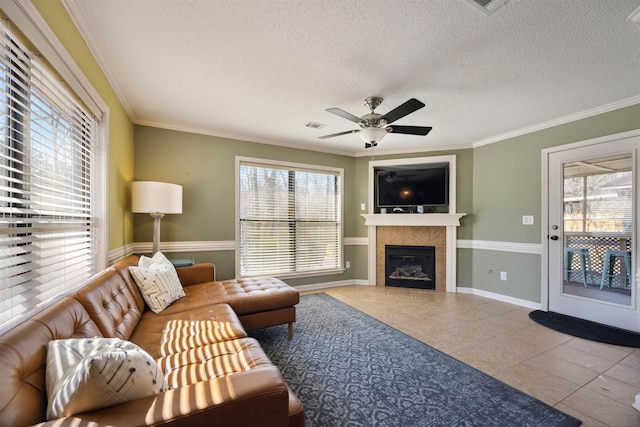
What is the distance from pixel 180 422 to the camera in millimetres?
850

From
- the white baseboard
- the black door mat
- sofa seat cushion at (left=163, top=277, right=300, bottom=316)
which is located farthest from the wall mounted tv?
sofa seat cushion at (left=163, top=277, right=300, bottom=316)

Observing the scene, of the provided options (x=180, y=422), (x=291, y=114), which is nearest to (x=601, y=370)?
(x=180, y=422)

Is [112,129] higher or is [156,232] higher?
[112,129]

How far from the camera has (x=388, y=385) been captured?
1.92 m

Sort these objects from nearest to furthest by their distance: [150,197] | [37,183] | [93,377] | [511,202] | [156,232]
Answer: [93,377] < [37,183] < [150,197] < [156,232] < [511,202]

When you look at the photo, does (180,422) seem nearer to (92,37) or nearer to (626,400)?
(92,37)

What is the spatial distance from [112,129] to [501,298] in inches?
205

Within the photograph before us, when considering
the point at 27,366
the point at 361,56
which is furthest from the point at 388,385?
the point at 361,56

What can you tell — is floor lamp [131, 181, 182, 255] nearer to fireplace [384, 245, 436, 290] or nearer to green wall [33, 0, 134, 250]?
green wall [33, 0, 134, 250]

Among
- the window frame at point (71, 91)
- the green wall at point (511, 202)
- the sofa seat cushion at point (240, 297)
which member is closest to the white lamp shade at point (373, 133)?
the sofa seat cushion at point (240, 297)

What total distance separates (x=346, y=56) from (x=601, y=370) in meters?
3.16

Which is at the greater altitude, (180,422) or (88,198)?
(88,198)

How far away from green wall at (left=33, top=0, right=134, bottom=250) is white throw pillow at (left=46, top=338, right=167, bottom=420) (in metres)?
1.65

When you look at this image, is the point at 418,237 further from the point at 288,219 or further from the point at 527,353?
the point at 527,353
